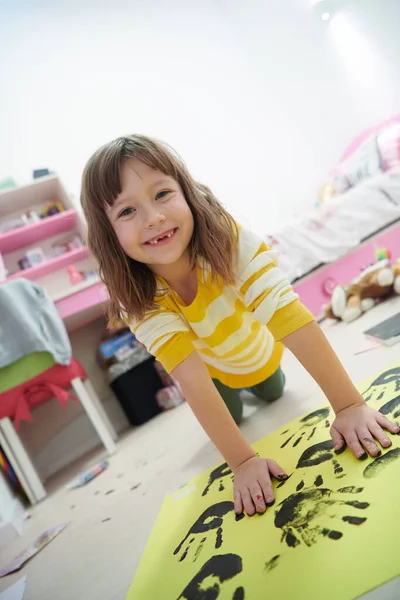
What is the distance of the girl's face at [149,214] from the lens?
2.25 ft

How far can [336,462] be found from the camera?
54cm

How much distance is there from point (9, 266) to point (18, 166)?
0.57 metres

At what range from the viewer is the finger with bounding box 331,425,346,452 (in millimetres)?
563

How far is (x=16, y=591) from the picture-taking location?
28.6 inches

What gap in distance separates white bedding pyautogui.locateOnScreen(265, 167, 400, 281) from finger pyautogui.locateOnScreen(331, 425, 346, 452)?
1216 mm

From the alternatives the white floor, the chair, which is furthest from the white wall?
the white floor

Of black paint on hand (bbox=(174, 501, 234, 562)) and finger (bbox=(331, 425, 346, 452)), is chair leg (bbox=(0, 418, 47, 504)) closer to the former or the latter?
black paint on hand (bbox=(174, 501, 234, 562))

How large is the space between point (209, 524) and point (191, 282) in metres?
0.44

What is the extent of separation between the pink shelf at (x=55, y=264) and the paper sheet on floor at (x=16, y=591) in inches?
62.1

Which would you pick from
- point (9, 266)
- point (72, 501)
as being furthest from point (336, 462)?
point (9, 266)

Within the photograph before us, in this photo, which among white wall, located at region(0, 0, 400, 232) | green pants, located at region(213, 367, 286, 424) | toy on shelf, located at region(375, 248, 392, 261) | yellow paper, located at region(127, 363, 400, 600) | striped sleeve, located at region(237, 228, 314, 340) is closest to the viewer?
yellow paper, located at region(127, 363, 400, 600)

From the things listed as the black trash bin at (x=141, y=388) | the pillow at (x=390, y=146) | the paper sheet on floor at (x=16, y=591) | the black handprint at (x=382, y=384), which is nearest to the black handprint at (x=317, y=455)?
the black handprint at (x=382, y=384)

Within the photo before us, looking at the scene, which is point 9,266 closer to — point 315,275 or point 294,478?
point 315,275

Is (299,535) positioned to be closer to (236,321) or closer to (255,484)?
(255,484)
